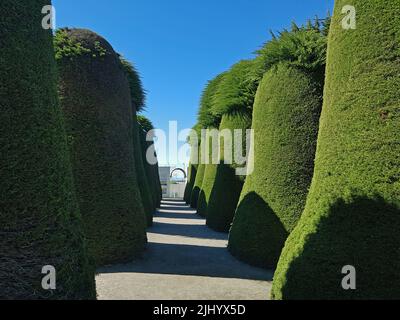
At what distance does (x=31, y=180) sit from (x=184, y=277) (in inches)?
189

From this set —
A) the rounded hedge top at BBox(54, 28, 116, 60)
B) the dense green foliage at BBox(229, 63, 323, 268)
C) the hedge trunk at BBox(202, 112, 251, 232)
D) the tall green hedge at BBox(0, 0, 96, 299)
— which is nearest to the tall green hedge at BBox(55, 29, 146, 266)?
the rounded hedge top at BBox(54, 28, 116, 60)

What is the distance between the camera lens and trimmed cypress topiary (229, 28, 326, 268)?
29.6 feet

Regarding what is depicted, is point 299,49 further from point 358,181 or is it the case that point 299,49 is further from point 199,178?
Answer: point 199,178

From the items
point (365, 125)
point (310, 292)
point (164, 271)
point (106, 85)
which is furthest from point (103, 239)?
point (365, 125)

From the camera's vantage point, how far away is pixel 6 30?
Answer: 4242 mm

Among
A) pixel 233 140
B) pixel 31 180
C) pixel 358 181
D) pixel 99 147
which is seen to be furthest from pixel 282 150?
pixel 31 180

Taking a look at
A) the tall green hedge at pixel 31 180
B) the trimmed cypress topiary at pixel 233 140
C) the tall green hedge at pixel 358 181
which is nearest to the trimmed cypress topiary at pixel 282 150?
the tall green hedge at pixel 358 181

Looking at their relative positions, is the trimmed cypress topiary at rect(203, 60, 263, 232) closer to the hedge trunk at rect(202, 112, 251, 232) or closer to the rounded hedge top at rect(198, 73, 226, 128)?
the hedge trunk at rect(202, 112, 251, 232)

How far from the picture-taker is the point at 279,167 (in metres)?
9.30

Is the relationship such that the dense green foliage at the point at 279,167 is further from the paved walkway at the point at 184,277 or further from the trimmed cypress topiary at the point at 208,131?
the trimmed cypress topiary at the point at 208,131

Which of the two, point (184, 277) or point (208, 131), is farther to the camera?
point (208, 131)

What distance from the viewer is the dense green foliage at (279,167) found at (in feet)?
29.6

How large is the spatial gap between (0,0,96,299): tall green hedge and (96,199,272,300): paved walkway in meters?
2.39
